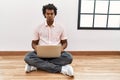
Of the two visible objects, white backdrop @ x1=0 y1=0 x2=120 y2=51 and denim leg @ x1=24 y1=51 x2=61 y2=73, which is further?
white backdrop @ x1=0 y1=0 x2=120 y2=51

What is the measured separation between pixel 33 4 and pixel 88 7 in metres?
0.84

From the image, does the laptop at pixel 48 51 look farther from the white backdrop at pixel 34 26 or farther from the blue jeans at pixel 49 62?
the white backdrop at pixel 34 26

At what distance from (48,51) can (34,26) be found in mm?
794

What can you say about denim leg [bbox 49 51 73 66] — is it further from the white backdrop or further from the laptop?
the white backdrop

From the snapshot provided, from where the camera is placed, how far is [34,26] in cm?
321

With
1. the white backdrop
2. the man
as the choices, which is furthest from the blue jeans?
the white backdrop

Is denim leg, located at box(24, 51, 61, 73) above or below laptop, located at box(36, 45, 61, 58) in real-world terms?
below

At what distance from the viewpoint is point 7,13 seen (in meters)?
3.15

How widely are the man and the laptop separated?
0.07m

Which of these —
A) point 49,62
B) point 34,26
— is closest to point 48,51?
point 49,62

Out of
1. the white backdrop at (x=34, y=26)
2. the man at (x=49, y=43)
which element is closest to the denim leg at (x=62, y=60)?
the man at (x=49, y=43)

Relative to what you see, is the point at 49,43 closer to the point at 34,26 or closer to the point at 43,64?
the point at 43,64

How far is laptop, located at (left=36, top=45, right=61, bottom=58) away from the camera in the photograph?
252 centimetres

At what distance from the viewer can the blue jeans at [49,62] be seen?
2584 mm
